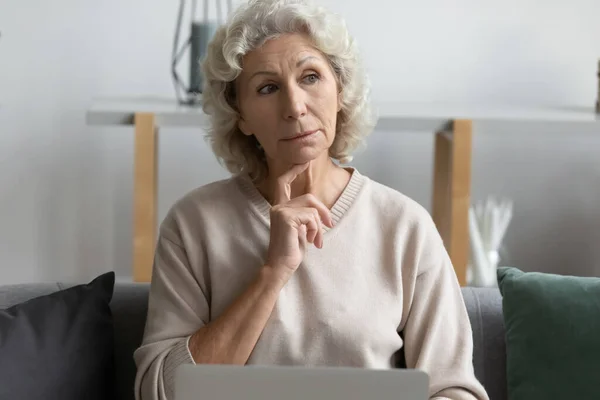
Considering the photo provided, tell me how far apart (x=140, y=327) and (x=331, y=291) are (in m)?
0.39

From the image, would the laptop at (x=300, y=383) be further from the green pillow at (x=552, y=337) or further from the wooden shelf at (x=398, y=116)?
the wooden shelf at (x=398, y=116)

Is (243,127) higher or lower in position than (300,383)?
higher

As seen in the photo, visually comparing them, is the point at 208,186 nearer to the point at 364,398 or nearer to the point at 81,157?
the point at 364,398

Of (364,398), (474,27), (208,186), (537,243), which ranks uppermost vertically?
(474,27)

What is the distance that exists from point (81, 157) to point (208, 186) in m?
1.56

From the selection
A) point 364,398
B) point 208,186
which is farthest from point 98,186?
point 364,398

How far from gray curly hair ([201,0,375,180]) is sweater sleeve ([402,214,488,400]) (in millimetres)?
237

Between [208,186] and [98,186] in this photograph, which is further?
[98,186]

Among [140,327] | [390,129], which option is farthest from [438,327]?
[390,129]

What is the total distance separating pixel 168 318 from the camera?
1.67m

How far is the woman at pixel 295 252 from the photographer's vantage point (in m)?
1.65

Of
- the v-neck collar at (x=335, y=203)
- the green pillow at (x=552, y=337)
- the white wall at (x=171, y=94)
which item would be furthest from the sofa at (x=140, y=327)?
the white wall at (x=171, y=94)

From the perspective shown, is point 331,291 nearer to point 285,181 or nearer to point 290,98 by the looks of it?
point 285,181

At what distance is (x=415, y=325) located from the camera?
170 centimetres
